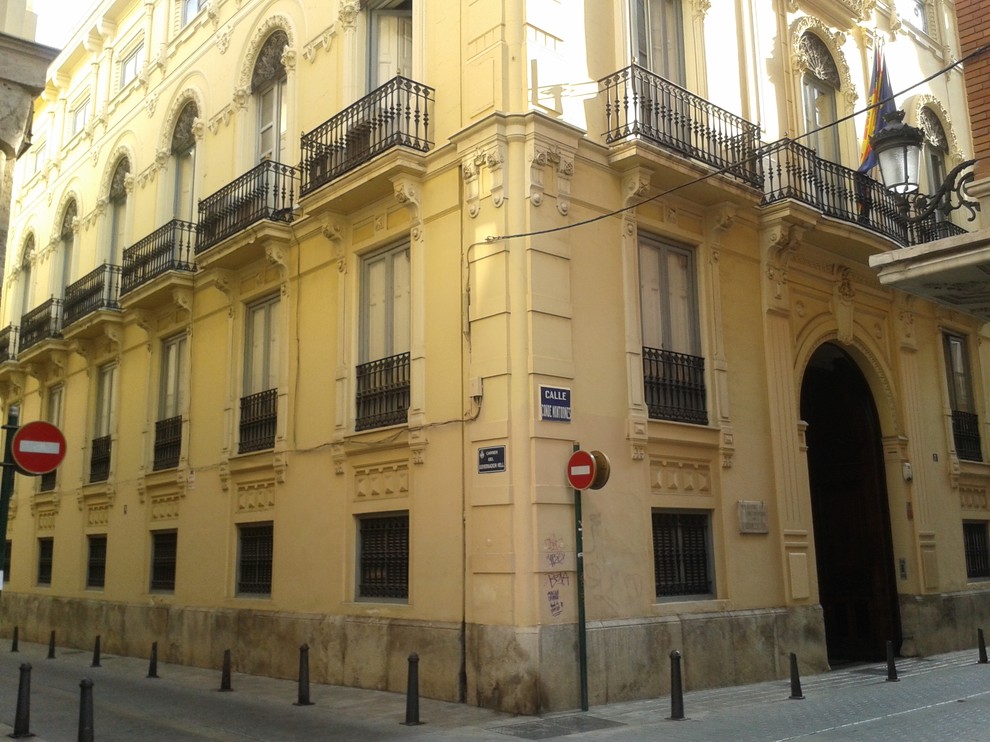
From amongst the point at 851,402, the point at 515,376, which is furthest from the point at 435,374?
the point at 851,402

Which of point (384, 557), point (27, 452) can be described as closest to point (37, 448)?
point (27, 452)

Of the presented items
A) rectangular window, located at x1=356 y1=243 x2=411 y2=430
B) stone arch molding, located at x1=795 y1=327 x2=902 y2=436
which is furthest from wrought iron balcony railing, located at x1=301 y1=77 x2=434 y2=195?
stone arch molding, located at x1=795 y1=327 x2=902 y2=436

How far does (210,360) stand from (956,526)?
571 inches

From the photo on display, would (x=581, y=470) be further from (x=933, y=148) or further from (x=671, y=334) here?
(x=933, y=148)

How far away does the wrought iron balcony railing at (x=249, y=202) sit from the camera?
15969mm

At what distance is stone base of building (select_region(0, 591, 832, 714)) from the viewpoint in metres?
10.9

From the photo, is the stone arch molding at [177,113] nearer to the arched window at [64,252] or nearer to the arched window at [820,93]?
the arched window at [64,252]

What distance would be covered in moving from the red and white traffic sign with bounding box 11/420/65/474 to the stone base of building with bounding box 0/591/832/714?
521 cm

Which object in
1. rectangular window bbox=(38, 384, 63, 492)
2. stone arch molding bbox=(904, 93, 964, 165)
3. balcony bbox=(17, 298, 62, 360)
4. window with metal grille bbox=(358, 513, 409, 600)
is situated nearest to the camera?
window with metal grille bbox=(358, 513, 409, 600)

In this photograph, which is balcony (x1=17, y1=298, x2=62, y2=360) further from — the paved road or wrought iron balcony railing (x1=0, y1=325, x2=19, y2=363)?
the paved road

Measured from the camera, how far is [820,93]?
1775 centimetres

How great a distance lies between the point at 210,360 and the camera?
18.1m

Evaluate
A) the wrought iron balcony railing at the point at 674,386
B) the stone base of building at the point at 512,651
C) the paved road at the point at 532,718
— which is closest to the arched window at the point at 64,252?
the stone base of building at the point at 512,651

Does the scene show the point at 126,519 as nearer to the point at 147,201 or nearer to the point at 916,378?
the point at 147,201
